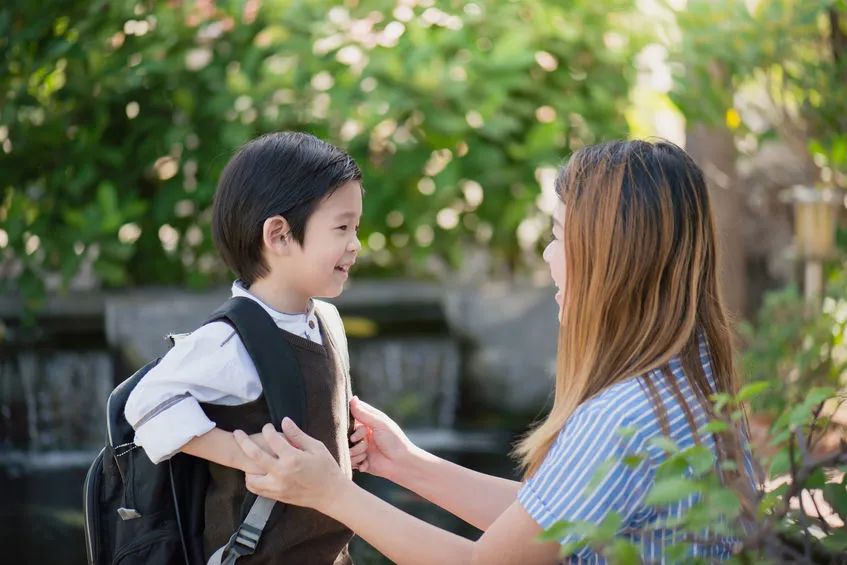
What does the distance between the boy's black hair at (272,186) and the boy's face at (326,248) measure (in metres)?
0.01

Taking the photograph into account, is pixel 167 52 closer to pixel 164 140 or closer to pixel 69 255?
pixel 164 140

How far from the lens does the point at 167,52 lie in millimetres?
5078

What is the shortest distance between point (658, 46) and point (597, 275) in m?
3.98

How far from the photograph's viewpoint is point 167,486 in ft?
6.02

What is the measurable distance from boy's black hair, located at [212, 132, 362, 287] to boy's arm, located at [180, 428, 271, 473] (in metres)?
0.33

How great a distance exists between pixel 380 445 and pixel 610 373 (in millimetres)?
601

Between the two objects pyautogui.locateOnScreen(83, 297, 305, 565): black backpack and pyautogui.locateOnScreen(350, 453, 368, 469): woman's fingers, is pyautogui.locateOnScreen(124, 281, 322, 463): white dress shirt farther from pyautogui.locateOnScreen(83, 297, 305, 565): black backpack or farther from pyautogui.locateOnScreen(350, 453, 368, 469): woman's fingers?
pyautogui.locateOnScreen(350, 453, 368, 469): woman's fingers

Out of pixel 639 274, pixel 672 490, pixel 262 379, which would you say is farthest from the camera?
pixel 262 379

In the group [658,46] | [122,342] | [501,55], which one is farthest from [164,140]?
[658,46]

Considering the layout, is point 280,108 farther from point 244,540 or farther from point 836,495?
point 836,495

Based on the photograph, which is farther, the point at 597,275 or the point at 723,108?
the point at 723,108

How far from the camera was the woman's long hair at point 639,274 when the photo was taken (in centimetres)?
168

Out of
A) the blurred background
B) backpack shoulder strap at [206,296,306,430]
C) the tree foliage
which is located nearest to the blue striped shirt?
backpack shoulder strap at [206,296,306,430]

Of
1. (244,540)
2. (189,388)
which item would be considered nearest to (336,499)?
(244,540)
